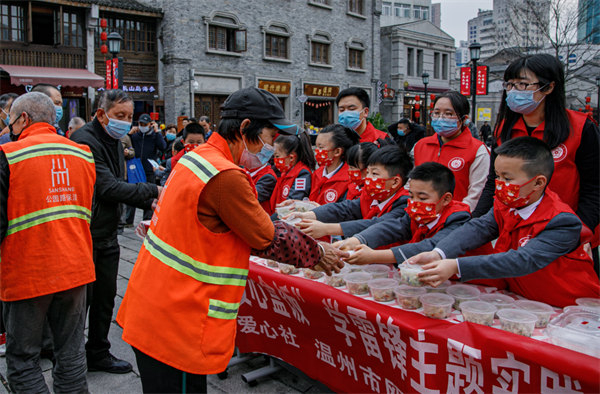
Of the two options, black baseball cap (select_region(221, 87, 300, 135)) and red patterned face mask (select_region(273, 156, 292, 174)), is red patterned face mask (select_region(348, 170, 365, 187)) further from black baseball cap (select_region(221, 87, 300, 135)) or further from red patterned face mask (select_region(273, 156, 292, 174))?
black baseball cap (select_region(221, 87, 300, 135))

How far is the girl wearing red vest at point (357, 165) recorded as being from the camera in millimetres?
3416

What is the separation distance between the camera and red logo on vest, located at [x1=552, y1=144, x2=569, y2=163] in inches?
99.6

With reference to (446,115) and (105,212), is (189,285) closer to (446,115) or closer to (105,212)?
(105,212)

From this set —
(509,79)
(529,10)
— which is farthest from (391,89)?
(509,79)

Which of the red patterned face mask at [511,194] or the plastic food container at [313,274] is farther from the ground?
the red patterned face mask at [511,194]

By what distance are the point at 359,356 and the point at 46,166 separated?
198 centimetres

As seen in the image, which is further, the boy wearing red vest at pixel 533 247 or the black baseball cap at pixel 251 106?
the boy wearing red vest at pixel 533 247

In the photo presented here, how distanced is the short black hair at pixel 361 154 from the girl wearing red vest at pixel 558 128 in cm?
97

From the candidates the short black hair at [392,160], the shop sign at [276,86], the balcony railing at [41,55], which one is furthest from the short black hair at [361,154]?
the shop sign at [276,86]

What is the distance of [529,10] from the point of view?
16.5 m

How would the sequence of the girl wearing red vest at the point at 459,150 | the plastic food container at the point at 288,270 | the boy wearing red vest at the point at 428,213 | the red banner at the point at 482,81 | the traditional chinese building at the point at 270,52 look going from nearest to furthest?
the boy wearing red vest at the point at 428,213
the plastic food container at the point at 288,270
the girl wearing red vest at the point at 459,150
the red banner at the point at 482,81
the traditional chinese building at the point at 270,52

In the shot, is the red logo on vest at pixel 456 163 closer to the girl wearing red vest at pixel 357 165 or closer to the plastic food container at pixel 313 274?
the girl wearing red vest at pixel 357 165

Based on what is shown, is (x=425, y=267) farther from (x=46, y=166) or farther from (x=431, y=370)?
(x=46, y=166)

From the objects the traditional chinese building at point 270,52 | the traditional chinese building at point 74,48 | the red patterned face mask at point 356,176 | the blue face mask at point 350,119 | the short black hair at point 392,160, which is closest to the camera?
the short black hair at point 392,160
